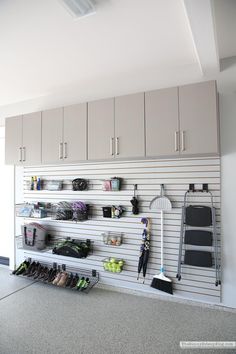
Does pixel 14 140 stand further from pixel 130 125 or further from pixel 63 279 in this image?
pixel 63 279

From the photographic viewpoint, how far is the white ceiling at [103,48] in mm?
1772

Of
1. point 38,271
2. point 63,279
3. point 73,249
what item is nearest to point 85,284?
point 63,279

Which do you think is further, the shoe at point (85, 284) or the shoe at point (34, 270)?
the shoe at point (34, 270)

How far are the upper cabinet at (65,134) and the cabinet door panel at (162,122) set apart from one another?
2.77 ft

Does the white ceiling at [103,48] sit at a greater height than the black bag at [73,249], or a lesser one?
greater

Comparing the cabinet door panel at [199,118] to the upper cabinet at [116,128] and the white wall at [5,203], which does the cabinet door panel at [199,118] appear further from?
the white wall at [5,203]

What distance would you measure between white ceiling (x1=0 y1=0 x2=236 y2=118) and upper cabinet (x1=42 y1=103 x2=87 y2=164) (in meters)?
0.49

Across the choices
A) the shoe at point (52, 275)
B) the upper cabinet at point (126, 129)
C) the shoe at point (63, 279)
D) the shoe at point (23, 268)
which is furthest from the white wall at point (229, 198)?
the shoe at point (23, 268)

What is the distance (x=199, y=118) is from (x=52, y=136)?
190cm

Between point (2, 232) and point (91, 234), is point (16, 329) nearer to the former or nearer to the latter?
point (91, 234)

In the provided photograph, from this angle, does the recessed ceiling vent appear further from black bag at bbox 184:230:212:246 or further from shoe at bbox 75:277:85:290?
shoe at bbox 75:277:85:290

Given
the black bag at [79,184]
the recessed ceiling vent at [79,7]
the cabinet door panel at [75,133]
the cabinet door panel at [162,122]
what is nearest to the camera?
the recessed ceiling vent at [79,7]

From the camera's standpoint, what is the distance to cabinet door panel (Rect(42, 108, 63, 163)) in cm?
295

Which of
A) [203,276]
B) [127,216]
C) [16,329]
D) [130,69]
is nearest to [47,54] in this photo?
[130,69]
